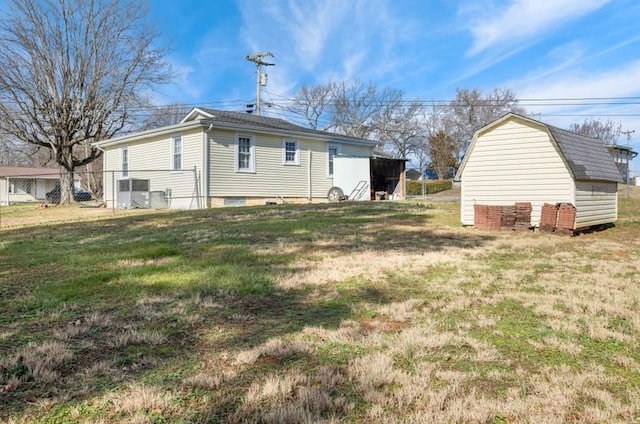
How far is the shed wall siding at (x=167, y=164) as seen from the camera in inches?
661

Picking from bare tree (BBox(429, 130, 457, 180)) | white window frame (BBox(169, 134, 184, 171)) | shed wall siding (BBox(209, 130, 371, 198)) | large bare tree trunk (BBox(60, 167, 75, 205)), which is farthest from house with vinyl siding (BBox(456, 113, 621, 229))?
bare tree (BBox(429, 130, 457, 180))

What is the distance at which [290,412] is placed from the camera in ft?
6.77

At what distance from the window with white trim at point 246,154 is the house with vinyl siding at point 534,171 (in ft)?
29.4

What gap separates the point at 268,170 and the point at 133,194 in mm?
5478

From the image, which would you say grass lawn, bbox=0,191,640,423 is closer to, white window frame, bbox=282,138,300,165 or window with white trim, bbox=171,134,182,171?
window with white trim, bbox=171,134,182,171

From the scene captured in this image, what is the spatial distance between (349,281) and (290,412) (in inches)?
112

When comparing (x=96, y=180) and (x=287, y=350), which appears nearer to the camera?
(x=287, y=350)

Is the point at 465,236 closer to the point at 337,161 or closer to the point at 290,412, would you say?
the point at 290,412

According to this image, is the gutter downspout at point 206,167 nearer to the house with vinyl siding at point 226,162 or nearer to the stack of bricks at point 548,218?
the house with vinyl siding at point 226,162

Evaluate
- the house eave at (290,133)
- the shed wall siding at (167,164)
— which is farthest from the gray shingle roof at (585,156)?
the shed wall siding at (167,164)

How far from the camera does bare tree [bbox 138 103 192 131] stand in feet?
103

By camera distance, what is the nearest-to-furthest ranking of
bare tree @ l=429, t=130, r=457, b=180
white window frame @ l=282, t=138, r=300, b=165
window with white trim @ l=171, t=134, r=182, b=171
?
window with white trim @ l=171, t=134, r=182, b=171 < white window frame @ l=282, t=138, r=300, b=165 < bare tree @ l=429, t=130, r=457, b=180

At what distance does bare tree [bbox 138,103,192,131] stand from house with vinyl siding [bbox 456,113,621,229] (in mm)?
23087

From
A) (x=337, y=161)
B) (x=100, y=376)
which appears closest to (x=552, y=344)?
(x=100, y=376)
